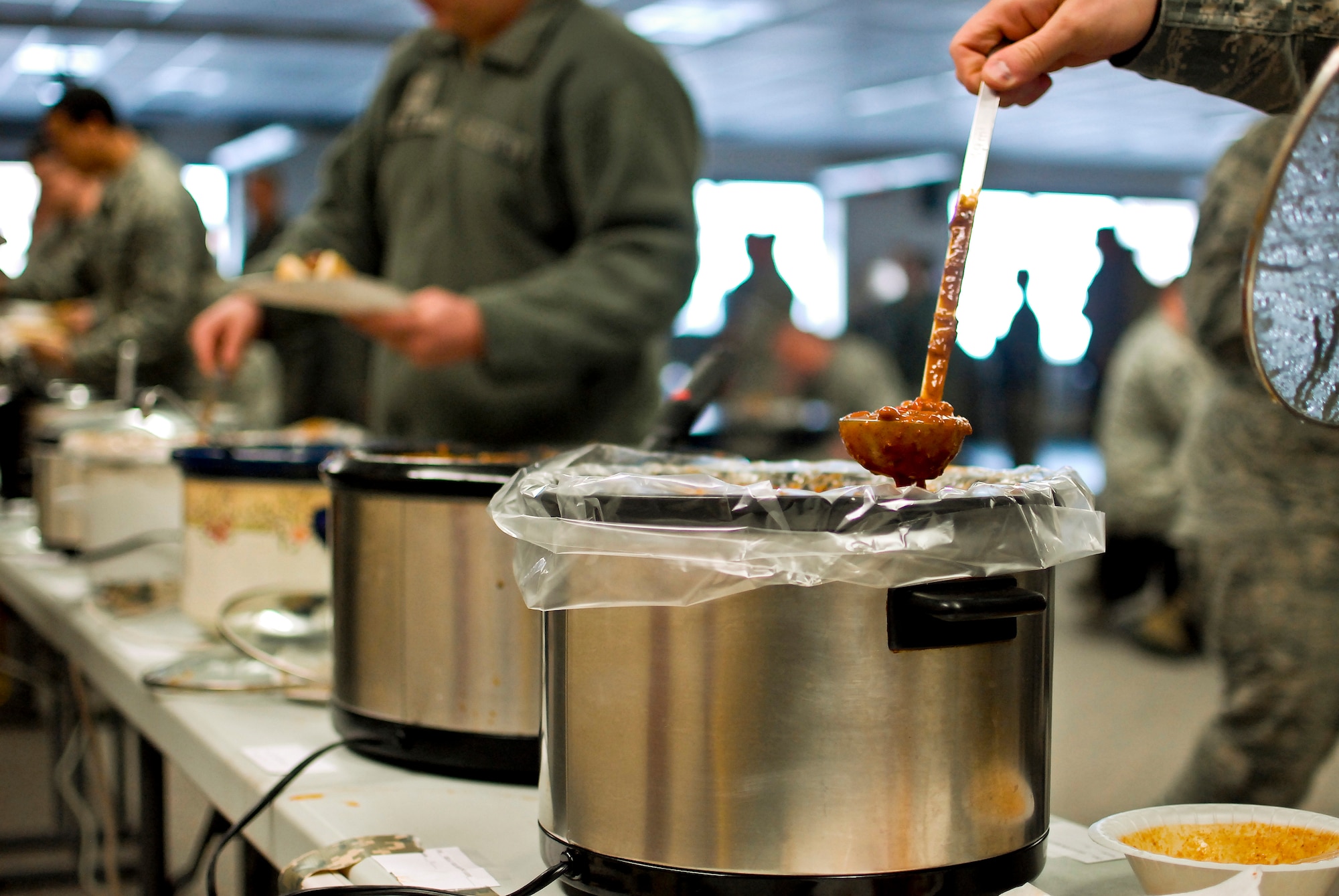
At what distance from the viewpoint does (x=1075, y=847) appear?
0.77 metres

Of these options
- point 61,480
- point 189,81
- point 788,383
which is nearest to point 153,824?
point 61,480

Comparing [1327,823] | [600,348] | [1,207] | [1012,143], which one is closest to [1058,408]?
Result: [1012,143]

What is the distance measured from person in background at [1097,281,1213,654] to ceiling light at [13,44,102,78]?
6.33 meters

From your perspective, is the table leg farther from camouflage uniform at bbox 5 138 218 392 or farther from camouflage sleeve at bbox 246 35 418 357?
camouflage uniform at bbox 5 138 218 392

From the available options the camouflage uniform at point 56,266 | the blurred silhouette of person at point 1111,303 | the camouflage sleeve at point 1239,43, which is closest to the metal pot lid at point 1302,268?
the camouflage sleeve at point 1239,43

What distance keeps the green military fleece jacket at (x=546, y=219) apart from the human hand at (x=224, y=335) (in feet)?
0.47

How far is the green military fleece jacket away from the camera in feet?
4.96

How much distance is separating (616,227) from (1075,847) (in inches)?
38.9

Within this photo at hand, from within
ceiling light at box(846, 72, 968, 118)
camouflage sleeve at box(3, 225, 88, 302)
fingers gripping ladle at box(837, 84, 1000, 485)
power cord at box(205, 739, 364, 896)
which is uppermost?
ceiling light at box(846, 72, 968, 118)

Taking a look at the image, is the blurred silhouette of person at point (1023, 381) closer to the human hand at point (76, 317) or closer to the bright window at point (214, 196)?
the human hand at point (76, 317)

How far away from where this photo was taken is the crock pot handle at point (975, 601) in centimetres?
57

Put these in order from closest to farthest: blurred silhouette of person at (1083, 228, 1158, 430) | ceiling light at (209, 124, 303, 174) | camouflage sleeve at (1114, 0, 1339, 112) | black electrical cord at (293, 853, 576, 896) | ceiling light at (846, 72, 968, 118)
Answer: black electrical cord at (293, 853, 576, 896) < camouflage sleeve at (1114, 0, 1339, 112) < blurred silhouette of person at (1083, 228, 1158, 430) < ceiling light at (846, 72, 968, 118) < ceiling light at (209, 124, 303, 174)

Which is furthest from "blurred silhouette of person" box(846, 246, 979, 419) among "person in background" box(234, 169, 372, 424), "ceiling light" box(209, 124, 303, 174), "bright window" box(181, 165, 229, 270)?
"bright window" box(181, 165, 229, 270)

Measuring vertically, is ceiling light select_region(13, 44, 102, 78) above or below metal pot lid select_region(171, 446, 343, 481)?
above
